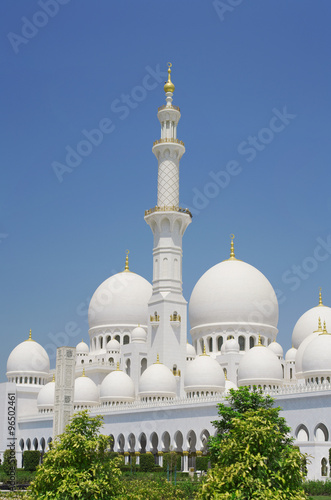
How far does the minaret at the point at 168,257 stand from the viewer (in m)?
41.8

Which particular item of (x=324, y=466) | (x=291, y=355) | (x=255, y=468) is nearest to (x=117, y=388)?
(x=291, y=355)

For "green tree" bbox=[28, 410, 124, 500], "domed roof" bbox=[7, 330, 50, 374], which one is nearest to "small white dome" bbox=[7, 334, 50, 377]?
"domed roof" bbox=[7, 330, 50, 374]

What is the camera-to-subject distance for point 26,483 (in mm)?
28344

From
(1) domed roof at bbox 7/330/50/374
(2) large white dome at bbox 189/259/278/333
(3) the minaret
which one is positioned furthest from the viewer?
(1) domed roof at bbox 7/330/50/374

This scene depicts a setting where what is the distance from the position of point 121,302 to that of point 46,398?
9.30 m

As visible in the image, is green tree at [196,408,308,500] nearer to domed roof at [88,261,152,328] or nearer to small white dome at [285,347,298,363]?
small white dome at [285,347,298,363]

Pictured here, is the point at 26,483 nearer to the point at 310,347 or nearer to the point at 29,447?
the point at 310,347

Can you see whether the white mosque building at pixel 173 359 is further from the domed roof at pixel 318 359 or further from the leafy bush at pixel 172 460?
the leafy bush at pixel 172 460

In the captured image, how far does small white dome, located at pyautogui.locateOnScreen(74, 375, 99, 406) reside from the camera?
4441 centimetres

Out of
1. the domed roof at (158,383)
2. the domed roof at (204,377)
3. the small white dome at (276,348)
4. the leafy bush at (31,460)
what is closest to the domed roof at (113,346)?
the domed roof at (158,383)

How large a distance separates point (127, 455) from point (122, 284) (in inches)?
645

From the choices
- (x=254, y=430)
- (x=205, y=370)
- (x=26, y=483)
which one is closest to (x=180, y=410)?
(x=205, y=370)

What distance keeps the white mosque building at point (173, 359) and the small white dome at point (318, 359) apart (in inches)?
2.0

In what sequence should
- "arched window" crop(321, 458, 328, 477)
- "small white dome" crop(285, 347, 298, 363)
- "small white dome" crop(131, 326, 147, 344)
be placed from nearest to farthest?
"arched window" crop(321, 458, 328, 477) < "small white dome" crop(285, 347, 298, 363) < "small white dome" crop(131, 326, 147, 344)
